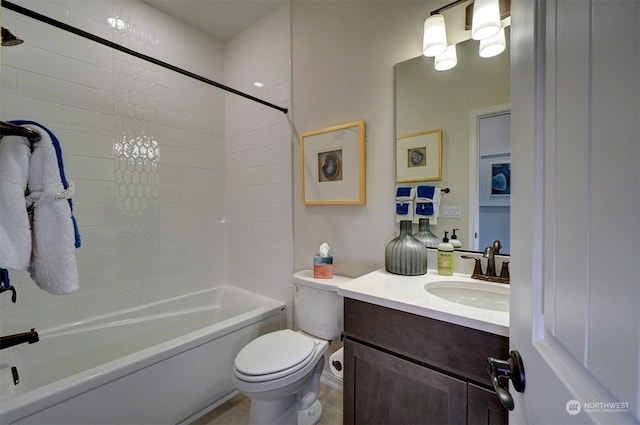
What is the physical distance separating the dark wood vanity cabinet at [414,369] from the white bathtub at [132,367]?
848mm

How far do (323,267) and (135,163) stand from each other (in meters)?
1.59

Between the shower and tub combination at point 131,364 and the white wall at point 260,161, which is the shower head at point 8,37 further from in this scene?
the white wall at point 260,161

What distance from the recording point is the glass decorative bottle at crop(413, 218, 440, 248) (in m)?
1.41

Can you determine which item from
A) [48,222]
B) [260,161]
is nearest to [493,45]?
[260,161]

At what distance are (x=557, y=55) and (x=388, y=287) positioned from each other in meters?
0.96

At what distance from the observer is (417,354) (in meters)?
0.99

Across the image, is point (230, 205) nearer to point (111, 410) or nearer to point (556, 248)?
point (111, 410)

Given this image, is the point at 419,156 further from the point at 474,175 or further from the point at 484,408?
the point at 484,408

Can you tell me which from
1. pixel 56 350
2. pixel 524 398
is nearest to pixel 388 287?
pixel 524 398

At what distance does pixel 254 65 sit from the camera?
2.25 meters

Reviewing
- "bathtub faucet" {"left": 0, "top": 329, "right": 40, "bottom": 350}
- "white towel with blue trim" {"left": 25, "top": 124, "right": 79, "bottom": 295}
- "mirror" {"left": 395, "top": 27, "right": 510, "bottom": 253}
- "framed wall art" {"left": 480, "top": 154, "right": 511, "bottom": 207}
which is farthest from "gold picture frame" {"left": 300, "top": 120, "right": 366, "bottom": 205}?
"bathtub faucet" {"left": 0, "top": 329, "right": 40, "bottom": 350}

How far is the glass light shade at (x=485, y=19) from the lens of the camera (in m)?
1.11

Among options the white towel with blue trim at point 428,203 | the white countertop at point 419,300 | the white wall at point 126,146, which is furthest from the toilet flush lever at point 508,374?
the white wall at point 126,146

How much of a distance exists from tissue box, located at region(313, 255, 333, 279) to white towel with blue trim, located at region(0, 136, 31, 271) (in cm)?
124
